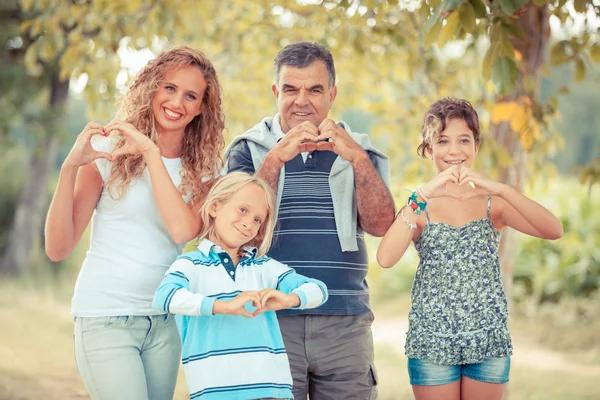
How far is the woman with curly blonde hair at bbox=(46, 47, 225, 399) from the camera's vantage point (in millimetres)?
2178

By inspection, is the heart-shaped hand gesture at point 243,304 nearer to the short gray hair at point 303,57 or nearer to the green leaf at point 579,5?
the short gray hair at point 303,57

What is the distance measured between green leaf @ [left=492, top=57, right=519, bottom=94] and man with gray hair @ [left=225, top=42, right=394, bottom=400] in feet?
1.56

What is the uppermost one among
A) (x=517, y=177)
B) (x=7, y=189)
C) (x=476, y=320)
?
(x=7, y=189)

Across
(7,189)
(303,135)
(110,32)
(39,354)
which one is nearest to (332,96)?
(303,135)

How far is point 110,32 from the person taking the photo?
487 cm

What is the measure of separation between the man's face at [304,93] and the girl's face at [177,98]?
12.5 inches

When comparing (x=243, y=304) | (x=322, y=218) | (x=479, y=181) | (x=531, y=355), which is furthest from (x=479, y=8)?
(x=531, y=355)

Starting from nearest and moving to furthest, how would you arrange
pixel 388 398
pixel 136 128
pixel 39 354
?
1. pixel 136 128
2. pixel 388 398
3. pixel 39 354

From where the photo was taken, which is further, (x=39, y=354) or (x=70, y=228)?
(x=39, y=354)

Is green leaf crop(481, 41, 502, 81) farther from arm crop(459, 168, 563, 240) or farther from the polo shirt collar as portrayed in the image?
the polo shirt collar

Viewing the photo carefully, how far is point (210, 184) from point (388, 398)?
3.76 meters

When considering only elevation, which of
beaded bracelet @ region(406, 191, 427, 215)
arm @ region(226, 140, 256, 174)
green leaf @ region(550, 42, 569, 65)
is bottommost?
beaded bracelet @ region(406, 191, 427, 215)

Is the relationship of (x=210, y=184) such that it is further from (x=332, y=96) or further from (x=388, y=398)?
(x=388, y=398)

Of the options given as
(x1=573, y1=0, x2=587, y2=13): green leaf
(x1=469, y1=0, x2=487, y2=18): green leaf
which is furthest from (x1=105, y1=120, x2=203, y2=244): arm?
(x1=573, y1=0, x2=587, y2=13): green leaf
